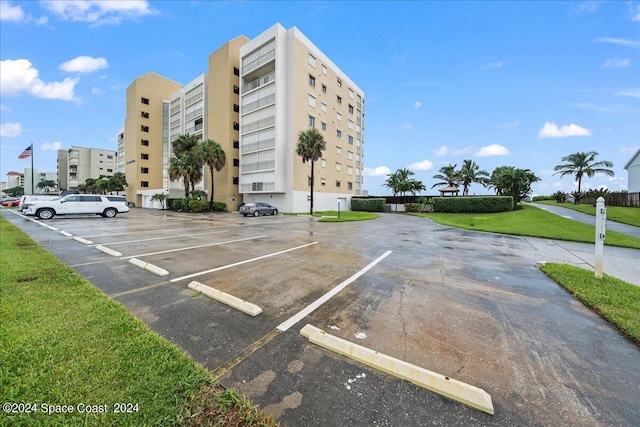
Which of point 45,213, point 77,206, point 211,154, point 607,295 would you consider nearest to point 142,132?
point 211,154

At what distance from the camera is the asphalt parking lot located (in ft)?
6.96

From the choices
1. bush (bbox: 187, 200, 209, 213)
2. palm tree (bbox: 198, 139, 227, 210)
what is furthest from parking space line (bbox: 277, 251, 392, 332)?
palm tree (bbox: 198, 139, 227, 210)

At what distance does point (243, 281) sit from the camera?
527 centimetres

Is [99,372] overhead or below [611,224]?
below

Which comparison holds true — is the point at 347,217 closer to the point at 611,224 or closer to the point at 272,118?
the point at 272,118

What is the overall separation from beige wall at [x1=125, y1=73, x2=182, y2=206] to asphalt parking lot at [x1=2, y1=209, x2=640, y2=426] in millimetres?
54736

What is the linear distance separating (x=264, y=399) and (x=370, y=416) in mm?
893

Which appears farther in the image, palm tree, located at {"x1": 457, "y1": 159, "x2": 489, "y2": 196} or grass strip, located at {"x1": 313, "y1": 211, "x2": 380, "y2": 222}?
palm tree, located at {"x1": 457, "y1": 159, "x2": 489, "y2": 196}

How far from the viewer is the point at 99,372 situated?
2.30 metres

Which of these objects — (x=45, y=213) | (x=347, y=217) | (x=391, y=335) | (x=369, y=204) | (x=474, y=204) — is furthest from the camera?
(x=369, y=204)

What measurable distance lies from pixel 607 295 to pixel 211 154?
3663cm

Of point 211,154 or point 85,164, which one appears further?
point 85,164

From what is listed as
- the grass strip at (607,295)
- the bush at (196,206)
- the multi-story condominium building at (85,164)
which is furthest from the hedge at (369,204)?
the multi-story condominium building at (85,164)

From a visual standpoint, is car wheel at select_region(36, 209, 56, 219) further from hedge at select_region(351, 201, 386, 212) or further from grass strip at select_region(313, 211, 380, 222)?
hedge at select_region(351, 201, 386, 212)
